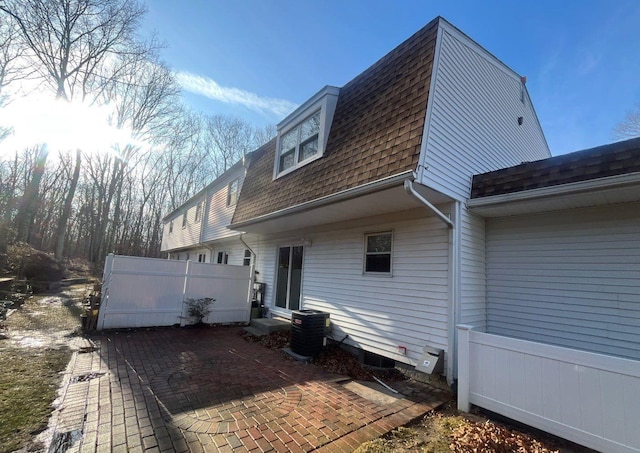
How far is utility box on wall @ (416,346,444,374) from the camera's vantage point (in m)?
4.42

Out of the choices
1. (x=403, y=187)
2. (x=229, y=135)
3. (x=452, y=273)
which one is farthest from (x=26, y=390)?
(x=229, y=135)

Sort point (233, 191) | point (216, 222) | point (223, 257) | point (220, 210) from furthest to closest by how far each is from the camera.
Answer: point (223, 257)
point (216, 222)
point (220, 210)
point (233, 191)

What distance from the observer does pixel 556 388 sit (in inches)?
119

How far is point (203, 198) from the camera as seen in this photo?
15.3 metres

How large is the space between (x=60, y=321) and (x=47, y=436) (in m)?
6.77

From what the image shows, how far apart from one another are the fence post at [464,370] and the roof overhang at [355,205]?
204 cm

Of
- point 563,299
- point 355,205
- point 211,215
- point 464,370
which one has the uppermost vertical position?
point 211,215

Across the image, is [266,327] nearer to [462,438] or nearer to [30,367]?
[30,367]

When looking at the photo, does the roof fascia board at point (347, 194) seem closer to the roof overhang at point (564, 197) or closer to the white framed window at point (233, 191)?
the roof overhang at point (564, 197)

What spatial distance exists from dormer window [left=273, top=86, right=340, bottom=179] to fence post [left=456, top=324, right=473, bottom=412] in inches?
180

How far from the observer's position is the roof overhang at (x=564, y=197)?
11.9ft

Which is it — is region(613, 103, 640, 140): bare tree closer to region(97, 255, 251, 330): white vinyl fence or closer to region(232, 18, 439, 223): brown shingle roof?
region(232, 18, 439, 223): brown shingle roof

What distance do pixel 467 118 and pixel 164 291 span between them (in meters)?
8.64

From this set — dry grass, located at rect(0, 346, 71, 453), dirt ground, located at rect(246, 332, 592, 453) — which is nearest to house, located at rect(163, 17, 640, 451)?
dirt ground, located at rect(246, 332, 592, 453)
